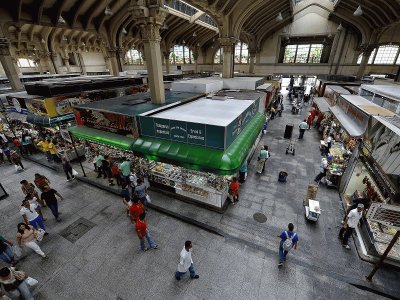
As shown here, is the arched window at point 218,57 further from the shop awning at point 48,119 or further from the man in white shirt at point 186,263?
the man in white shirt at point 186,263

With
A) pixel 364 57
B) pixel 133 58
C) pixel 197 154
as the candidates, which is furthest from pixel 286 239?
pixel 133 58

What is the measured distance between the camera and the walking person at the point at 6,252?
20.6 ft

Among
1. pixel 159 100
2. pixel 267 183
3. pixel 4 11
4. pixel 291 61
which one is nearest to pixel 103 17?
pixel 4 11

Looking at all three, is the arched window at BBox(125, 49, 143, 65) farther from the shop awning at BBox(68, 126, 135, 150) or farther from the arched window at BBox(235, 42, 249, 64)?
the shop awning at BBox(68, 126, 135, 150)

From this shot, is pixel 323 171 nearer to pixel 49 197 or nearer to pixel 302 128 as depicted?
pixel 302 128

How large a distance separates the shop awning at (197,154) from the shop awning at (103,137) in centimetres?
56

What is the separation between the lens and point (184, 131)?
8281 millimetres

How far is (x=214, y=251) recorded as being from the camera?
23.4 feet

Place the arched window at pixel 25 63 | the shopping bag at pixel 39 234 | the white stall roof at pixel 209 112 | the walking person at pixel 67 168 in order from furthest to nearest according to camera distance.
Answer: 1. the arched window at pixel 25 63
2. the walking person at pixel 67 168
3. the white stall roof at pixel 209 112
4. the shopping bag at pixel 39 234

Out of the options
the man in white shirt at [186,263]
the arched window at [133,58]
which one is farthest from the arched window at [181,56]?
the man in white shirt at [186,263]

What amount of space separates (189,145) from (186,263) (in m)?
4.48

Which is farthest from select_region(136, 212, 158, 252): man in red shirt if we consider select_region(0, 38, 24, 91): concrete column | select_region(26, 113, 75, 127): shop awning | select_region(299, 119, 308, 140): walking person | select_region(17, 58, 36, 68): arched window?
select_region(17, 58, 36, 68): arched window

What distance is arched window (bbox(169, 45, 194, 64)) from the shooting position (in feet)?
141

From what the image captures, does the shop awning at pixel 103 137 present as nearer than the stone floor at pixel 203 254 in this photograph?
No
